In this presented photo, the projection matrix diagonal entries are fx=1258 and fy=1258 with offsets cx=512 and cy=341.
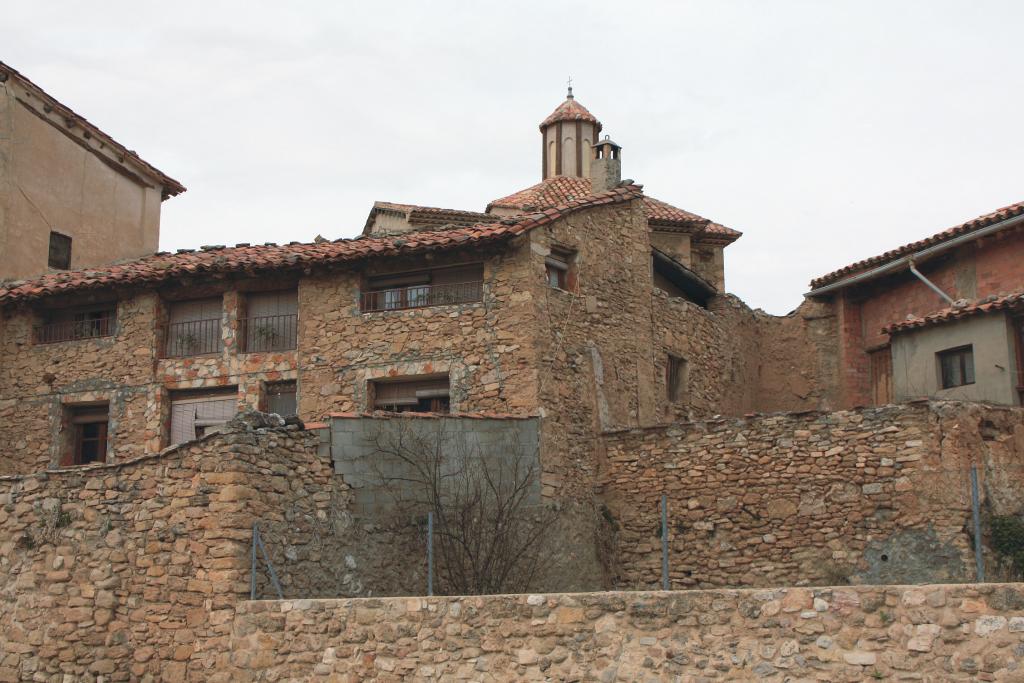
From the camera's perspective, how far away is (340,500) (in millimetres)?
18266

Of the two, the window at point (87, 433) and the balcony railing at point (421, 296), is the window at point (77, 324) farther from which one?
the balcony railing at point (421, 296)

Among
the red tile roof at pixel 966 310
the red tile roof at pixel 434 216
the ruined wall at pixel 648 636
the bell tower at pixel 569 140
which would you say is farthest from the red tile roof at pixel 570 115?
the ruined wall at pixel 648 636

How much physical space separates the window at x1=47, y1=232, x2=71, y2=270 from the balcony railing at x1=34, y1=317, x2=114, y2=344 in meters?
2.42

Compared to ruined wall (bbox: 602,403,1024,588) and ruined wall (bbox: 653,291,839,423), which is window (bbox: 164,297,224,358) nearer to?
ruined wall (bbox: 602,403,1024,588)

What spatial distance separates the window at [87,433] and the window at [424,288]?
19.4 ft

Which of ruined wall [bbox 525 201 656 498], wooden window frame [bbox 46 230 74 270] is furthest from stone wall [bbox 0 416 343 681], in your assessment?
wooden window frame [bbox 46 230 74 270]

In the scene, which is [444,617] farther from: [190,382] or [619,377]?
[190,382]

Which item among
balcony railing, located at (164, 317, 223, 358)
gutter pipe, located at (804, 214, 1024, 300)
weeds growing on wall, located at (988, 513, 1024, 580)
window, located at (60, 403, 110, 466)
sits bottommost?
weeds growing on wall, located at (988, 513, 1024, 580)

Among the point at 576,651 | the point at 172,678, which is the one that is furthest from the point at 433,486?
the point at 576,651

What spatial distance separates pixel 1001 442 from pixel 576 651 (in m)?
8.81

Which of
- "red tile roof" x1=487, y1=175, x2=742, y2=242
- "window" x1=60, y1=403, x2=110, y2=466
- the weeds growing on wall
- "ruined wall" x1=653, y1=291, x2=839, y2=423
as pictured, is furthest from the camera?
"red tile roof" x1=487, y1=175, x2=742, y2=242

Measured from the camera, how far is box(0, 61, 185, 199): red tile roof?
26.2m

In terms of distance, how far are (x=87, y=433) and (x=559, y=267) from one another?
9811 millimetres

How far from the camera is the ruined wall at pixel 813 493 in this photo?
1858 cm
